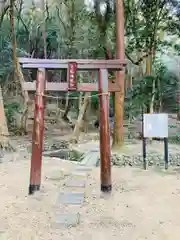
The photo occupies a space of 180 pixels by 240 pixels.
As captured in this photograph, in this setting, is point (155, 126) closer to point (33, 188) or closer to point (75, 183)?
point (75, 183)

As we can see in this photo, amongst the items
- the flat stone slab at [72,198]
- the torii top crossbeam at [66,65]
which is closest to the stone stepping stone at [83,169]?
the flat stone slab at [72,198]

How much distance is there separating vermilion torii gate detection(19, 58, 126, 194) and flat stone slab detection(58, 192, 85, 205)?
45cm

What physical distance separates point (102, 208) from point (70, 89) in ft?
5.76

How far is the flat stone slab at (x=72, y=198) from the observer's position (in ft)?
15.0

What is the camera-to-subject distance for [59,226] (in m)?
3.78

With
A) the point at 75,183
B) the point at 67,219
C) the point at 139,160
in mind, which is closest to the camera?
the point at 67,219

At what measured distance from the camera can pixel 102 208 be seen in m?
4.48

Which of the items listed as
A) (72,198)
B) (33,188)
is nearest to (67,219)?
(72,198)

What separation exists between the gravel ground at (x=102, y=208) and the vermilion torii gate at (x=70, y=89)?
288 mm

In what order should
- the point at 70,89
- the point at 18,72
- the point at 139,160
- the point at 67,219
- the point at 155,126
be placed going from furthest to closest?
the point at 18,72
the point at 139,160
the point at 155,126
the point at 70,89
the point at 67,219

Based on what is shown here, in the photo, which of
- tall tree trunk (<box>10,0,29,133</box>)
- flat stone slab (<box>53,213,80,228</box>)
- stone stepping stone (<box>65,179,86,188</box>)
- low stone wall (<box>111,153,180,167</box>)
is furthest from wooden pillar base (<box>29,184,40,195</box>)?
tall tree trunk (<box>10,0,29,133</box>)

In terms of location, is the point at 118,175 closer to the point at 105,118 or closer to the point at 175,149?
the point at 105,118

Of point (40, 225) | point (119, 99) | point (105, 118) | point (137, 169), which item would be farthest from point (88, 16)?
point (40, 225)

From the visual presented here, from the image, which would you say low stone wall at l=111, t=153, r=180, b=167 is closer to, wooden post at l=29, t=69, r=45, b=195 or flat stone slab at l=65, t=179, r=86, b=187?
flat stone slab at l=65, t=179, r=86, b=187
